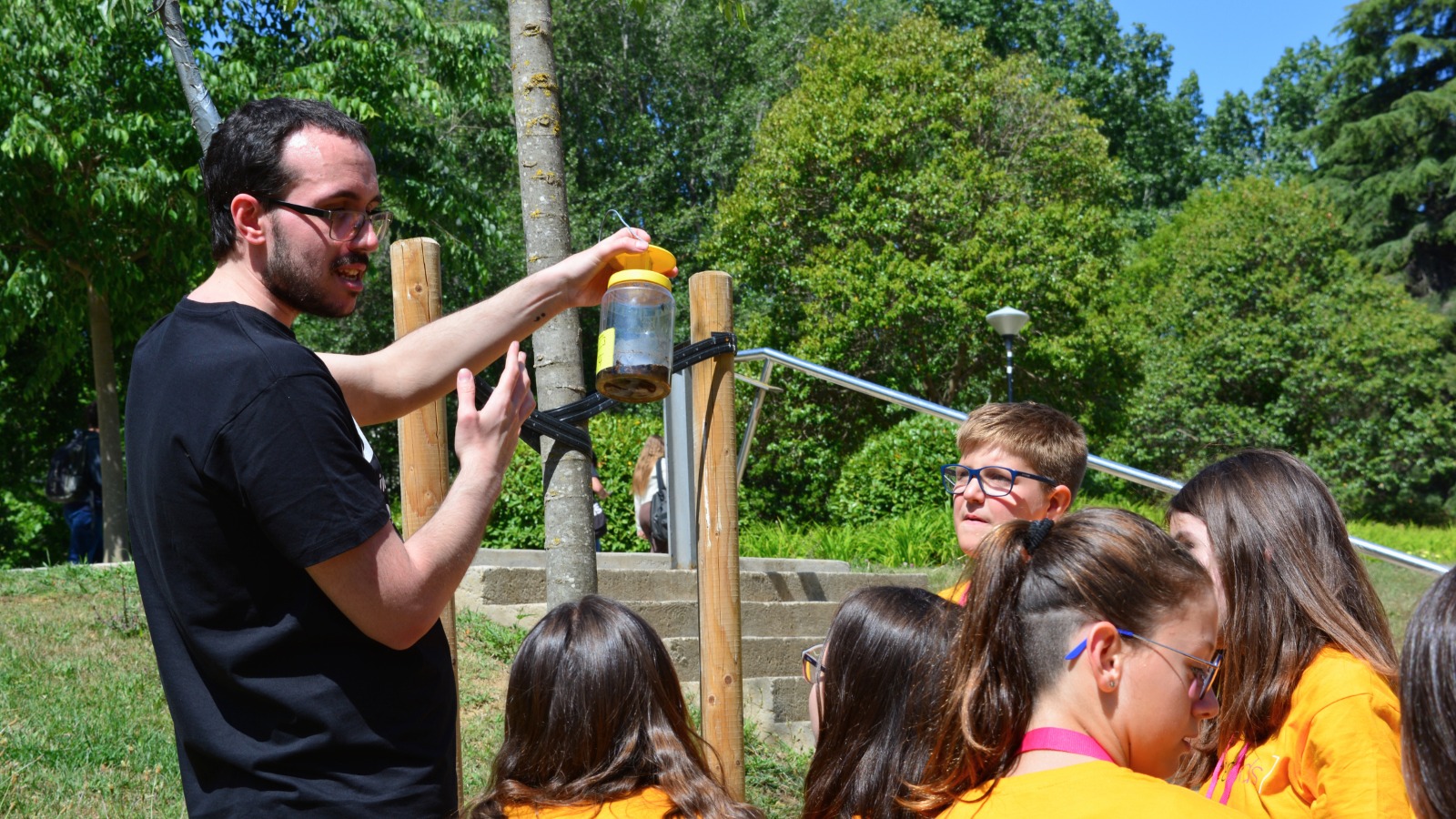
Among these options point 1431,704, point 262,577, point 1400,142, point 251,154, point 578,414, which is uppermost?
point 1400,142

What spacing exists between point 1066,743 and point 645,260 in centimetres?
136

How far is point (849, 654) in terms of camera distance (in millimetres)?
2139

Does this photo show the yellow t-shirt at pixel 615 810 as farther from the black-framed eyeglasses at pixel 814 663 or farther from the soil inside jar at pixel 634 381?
the soil inside jar at pixel 634 381

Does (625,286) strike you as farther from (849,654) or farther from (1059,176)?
(1059,176)

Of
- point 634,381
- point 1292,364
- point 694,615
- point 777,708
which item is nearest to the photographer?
point 634,381

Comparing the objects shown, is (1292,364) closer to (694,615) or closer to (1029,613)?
(694,615)

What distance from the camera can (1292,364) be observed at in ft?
71.4

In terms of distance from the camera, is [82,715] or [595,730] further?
[82,715]

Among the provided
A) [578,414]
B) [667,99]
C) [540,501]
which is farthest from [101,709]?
[667,99]

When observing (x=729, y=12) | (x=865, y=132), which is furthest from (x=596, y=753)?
(x=865, y=132)

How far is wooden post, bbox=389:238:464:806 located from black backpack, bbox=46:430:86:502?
9517 mm

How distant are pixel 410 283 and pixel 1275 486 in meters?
2.32

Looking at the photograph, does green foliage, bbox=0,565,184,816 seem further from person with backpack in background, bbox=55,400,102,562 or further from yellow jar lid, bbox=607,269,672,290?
person with backpack in background, bbox=55,400,102,562

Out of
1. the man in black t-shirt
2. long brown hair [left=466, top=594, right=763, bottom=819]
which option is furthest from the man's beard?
long brown hair [left=466, top=594, right=763, bottom=819]
